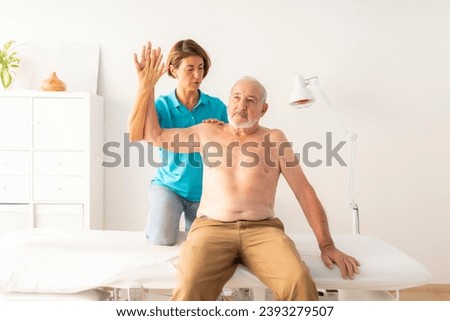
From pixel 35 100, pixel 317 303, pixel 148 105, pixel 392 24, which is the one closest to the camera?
pixel 317 303

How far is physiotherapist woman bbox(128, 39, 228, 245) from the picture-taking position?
98.4 inches

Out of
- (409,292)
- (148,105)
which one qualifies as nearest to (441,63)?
(409,292)

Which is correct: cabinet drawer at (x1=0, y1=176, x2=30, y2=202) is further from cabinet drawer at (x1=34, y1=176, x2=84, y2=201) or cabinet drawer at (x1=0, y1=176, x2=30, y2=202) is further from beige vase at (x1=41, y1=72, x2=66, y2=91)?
beige vase at (x1=41, y1=72, x2=66, y2=91)

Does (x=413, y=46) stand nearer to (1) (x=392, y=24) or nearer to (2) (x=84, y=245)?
(1) (x=392, y=24)

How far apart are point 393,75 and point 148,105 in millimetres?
1952

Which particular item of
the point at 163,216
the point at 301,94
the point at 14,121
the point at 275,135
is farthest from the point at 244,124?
the point at 14,121

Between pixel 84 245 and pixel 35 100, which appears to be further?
pixel 35 100

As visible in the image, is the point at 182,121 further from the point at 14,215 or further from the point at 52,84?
the point at 14,215

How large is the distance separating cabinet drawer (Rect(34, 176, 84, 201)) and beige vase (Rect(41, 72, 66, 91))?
20.1 inches

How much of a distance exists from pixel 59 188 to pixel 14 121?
0.46 metres

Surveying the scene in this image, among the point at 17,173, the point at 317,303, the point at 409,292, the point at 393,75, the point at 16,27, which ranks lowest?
the point at 409,292

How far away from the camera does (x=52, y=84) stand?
3385 millimetres

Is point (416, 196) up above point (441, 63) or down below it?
below

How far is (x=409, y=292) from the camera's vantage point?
11.6 feet
